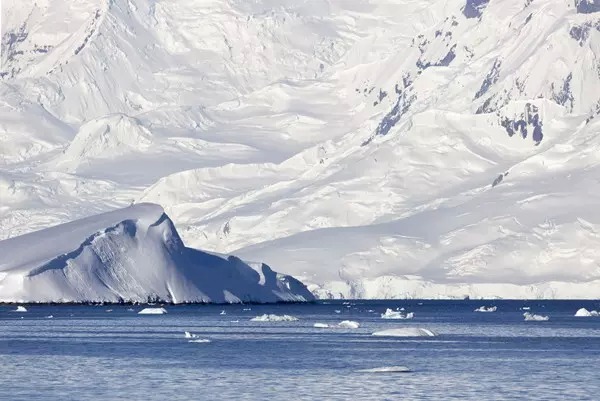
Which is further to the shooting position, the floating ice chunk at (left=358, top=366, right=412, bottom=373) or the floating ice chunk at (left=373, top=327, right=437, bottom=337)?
the floating ice chunk at (left=373, top=327, right=437, bottom=337)

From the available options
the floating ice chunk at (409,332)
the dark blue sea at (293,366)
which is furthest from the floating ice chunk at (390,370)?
the floating ice chunk at (409,332)

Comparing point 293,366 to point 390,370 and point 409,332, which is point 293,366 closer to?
point 390,370

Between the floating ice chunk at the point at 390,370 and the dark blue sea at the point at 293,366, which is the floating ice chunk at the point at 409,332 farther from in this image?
the floating ice chunk at the point at 390,370

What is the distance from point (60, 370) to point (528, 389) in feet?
102

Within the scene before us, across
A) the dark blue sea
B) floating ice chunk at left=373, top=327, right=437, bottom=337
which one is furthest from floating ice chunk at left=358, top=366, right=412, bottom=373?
floating ice chunk at left=373, top=327, right=437, bottom=337

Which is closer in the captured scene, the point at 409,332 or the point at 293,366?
the point at 293,366

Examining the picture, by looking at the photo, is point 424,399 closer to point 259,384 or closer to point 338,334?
point 259,384

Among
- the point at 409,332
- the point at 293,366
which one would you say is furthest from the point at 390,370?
the point at 409,332

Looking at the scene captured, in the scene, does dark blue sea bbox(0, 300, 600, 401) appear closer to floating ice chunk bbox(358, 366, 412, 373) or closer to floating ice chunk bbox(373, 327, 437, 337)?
floating ice chunk bbox(358, 366, 412, 373)

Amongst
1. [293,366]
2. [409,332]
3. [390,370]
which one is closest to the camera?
[390,370]

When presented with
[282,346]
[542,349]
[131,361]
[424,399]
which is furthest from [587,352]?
[424,399]

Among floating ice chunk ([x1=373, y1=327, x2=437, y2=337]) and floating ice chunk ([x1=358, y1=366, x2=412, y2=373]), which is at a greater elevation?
floating ice chunk ([x1=373, y1=327, x2=437, y2=337])

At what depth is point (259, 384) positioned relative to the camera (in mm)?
122250

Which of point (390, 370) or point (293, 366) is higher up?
point (293, 366)
